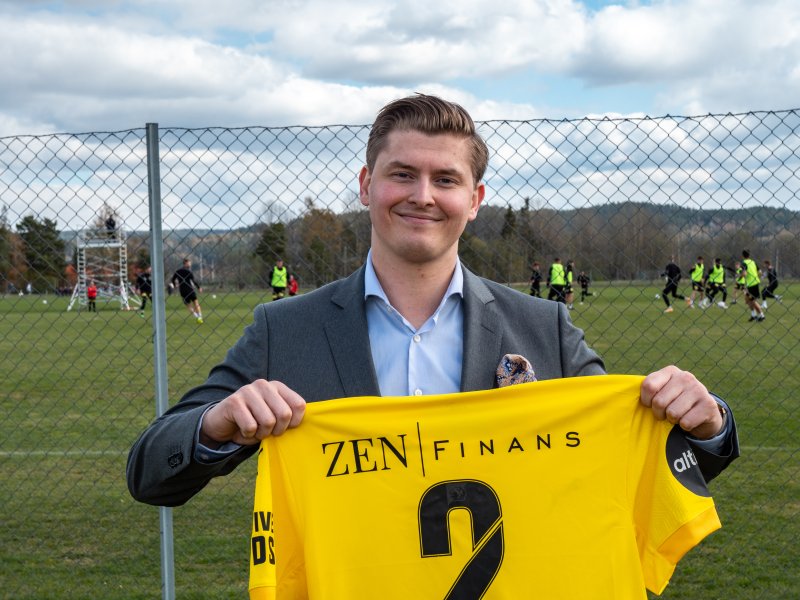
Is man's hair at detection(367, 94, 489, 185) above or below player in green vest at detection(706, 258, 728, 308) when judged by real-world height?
above

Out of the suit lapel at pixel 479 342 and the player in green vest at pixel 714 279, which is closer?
the suit lapel at pixel 479 342

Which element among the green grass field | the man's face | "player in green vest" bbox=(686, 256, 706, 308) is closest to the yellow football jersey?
the man's face

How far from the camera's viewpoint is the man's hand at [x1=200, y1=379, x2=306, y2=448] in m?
2.21

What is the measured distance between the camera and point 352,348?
96.8 inches

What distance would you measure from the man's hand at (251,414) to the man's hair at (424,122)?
693 millimetres

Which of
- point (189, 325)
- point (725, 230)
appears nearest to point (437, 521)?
point (725, 230)

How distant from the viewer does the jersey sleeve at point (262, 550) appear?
90.6 inches

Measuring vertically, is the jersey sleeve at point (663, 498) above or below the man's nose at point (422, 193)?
below

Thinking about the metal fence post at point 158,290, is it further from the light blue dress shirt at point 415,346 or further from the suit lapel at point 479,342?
the suit lapel at point 479,342

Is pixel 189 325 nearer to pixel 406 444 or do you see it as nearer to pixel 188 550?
pixel 188 550

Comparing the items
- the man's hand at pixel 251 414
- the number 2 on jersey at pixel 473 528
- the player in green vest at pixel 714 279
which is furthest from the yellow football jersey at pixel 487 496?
the player in green vest at pixel 714 279

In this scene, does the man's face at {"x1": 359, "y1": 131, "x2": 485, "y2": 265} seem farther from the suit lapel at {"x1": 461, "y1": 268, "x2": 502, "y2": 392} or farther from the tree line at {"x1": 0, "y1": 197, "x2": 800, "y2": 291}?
the tree line at {"x1": 0, "y1": 197, "x2": 800, "y2": 291}

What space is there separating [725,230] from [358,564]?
4.30 meters

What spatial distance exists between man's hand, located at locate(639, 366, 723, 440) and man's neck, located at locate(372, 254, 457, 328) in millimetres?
633
